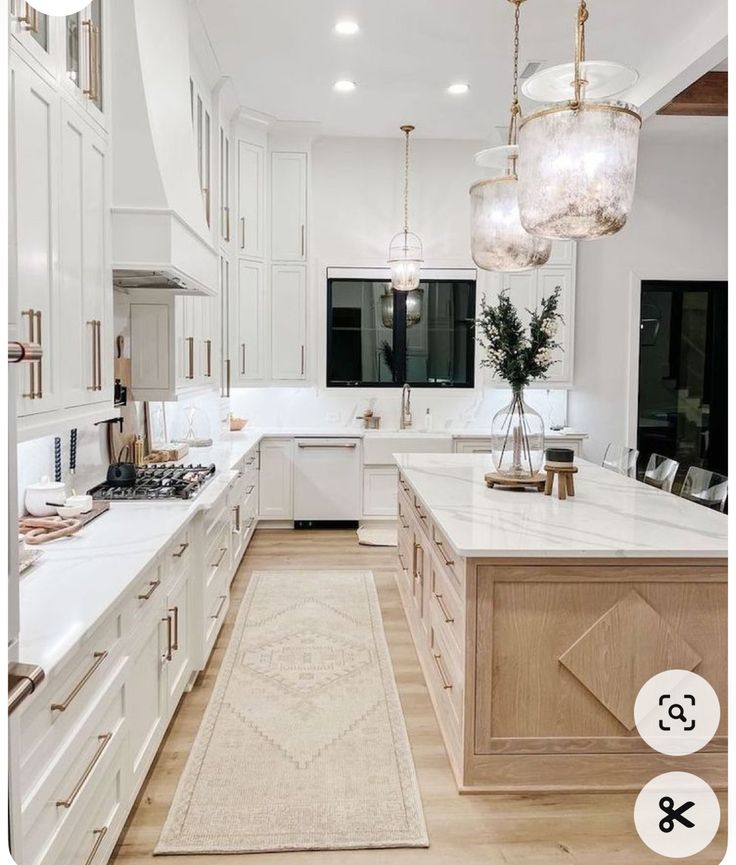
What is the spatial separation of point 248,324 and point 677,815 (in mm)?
5024

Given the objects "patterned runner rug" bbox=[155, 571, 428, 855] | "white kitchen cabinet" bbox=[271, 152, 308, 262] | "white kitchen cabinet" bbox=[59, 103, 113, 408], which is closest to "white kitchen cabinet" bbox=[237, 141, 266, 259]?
"white kitchen cabinet" bbox=[271, 152, 308, 262]

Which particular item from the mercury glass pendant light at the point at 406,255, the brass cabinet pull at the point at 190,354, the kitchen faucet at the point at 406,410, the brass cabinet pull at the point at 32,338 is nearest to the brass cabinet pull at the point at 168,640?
the brass cabinet pull at the point at 32,338

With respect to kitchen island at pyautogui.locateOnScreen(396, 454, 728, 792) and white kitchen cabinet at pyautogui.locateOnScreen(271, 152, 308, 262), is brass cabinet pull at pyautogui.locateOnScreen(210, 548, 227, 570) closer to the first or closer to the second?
kitchen island at pyautogui.locateOnScreen(396, 454, 728, 792)

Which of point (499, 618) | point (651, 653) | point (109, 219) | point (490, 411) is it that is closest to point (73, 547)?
point (109, 219)

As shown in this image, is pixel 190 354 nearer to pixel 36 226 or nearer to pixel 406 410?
pixel 36 226

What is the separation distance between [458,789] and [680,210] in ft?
17.7

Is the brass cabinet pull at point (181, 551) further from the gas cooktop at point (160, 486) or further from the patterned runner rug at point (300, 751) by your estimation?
the patterned runner rug at point (300, 751)

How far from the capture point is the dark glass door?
6184mm

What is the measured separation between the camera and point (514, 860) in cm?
210

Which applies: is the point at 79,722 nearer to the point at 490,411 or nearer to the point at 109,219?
the point at 109,219

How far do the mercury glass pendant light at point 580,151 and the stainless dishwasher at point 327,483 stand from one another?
4290 mm

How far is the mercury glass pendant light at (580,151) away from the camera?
207cm

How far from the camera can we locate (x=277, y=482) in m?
6.36

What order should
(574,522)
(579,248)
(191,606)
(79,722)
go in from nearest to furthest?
(79,722), (574,522), (191,606), (579,248)
